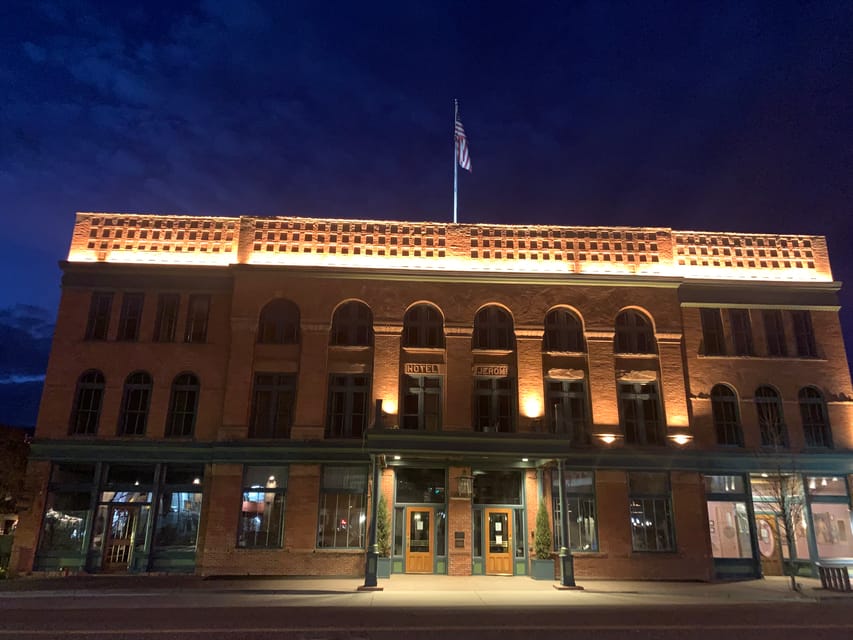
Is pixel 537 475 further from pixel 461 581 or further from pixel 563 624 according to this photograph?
pixel 563 624

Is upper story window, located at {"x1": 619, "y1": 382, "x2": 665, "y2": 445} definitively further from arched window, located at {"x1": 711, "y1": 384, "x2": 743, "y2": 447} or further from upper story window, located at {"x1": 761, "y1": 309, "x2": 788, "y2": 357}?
upper story window, located at {"x1": 761, "y1": 309, "x2": 788, "y2": 357}

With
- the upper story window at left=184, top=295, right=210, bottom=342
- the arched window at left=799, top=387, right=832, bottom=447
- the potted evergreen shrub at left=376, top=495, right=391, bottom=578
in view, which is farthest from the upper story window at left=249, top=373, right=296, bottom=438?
the arched window at left=799, top=387, right=832, bottom=447

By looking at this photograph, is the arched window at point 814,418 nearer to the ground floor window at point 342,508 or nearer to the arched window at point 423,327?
the arched window at point 423,327

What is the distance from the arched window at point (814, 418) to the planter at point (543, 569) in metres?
11.9

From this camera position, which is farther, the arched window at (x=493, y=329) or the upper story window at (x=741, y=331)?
the upper story window at (x=741, y=331)

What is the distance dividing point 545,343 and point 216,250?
14474 mm

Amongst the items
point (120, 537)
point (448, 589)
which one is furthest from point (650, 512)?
point (120, 537)

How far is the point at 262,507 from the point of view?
22.9m

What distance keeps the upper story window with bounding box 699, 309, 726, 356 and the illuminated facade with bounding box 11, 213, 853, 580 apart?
88 mm

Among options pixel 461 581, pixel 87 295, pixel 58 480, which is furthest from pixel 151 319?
pixel 461 581

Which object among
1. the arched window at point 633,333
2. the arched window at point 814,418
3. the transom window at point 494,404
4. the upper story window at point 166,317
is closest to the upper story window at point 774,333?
the arched window at point 814,418

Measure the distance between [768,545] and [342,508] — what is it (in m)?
17.1

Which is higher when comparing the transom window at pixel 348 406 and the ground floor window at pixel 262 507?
the transom window at pixel 348 406

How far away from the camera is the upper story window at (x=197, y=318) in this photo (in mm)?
24828
